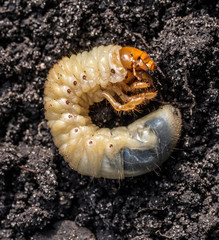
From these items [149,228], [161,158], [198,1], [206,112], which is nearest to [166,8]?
[198,1]

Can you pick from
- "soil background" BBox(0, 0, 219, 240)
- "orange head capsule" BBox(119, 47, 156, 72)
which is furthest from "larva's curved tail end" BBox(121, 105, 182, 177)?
"orange head capsule" BBox(119, 47, 156, 72)

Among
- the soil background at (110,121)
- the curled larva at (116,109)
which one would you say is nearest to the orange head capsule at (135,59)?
the curled larva at (116,109)

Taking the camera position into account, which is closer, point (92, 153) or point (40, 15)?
point (92, 153)

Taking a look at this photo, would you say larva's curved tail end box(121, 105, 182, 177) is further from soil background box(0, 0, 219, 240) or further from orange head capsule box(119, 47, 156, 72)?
orange head capsule box(119, 47, 156, 72)

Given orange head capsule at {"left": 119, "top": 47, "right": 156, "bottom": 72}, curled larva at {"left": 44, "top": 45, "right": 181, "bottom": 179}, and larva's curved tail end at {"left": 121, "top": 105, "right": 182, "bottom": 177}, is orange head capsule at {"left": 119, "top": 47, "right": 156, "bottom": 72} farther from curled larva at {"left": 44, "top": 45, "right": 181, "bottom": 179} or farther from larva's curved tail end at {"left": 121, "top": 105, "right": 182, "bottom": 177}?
larva's curved tail end at {"left": 121, "top": 105, "right": 182, "bottom": 177}

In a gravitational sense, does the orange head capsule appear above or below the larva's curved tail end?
above

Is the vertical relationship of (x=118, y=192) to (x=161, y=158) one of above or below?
below

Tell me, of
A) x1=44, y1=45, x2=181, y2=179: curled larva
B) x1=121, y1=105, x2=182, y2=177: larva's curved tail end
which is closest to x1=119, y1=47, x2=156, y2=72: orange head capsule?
x1=44, y1=45, x2=181, y2=179: curled larva

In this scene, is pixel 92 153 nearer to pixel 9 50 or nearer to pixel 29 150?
pixel 29 150
